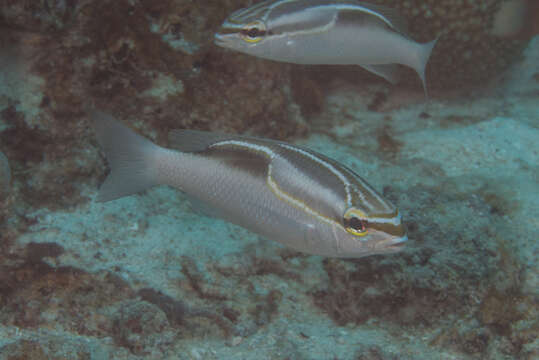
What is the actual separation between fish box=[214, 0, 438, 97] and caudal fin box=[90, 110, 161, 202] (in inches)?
36.5

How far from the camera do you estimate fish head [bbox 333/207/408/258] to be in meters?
1.95

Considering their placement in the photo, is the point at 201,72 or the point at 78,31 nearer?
the point at 78,31

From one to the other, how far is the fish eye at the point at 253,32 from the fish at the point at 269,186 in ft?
2.62

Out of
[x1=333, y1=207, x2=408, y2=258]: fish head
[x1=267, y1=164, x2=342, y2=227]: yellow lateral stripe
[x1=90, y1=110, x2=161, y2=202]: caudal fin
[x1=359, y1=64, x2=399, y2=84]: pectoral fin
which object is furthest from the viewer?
[x1=359, y1=64, x2=399, y2=84]: pectoral fin

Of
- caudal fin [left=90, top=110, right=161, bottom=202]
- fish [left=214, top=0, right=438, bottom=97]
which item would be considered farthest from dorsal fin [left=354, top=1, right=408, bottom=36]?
caudal fin [left=90, top=110, right=161, bottom=202]

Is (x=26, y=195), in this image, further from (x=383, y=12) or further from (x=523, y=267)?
(x=523, y=267)

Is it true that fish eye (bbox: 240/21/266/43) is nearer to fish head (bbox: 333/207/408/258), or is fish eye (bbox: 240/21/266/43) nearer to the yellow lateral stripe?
the yellow lateral stripe

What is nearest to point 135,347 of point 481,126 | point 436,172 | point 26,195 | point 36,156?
point 26,195

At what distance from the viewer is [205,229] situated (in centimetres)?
368

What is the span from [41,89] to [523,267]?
13.7 feet

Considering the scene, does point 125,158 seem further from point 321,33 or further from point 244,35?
point 321,33

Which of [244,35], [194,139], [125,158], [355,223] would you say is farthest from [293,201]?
[244,35]

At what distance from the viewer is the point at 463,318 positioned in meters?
2.85

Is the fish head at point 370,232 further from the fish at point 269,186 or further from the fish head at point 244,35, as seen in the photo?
the fish head at point 244,35
